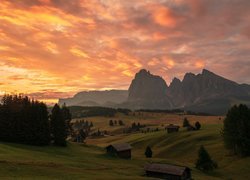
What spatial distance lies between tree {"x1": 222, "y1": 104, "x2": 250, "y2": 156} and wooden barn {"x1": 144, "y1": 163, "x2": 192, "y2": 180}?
115 ft

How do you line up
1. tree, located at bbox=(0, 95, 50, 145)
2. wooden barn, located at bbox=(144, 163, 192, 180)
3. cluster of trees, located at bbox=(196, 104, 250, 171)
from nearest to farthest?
1. wooden barn, located at bbox=(144, 163, 192, 180)
2. tree, located at bbox=(0, 95, 50, 145)
3. cluster of trees, located at bbox=(196, 104, 250, 171)

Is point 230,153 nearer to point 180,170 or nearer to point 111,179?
point 180,170

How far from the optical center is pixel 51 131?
109m

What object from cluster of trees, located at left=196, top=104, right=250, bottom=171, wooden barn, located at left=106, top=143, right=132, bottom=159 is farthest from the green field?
cluster of trees, located at left=196, top=104, right=250, bottom=171

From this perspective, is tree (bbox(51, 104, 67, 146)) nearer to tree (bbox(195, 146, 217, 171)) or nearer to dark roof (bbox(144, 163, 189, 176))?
dark roof (bbox(144, 163, 189, 176))

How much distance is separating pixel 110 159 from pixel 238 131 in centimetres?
4319

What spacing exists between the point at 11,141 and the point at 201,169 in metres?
55.2

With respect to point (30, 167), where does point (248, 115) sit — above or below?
above

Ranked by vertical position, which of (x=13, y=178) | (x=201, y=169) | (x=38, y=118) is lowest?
(x=201, y=169)

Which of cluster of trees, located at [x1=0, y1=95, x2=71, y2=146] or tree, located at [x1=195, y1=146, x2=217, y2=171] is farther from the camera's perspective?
cluster of trees, located at [x1=0, y1=95, x2=71, y2=146]

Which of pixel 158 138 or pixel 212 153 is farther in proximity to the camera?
pixel 158 138

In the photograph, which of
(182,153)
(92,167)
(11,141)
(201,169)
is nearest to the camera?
(92,167)

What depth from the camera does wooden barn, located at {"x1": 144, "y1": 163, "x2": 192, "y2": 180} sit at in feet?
246

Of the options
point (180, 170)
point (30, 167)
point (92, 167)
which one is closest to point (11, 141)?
point (92, 167)
